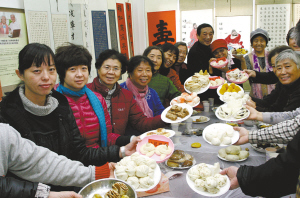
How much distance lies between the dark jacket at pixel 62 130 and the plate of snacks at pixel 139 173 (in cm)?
47

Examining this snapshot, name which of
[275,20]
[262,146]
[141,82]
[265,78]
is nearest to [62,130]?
[141,82]

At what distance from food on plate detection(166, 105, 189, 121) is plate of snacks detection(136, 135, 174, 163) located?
1.45 ft

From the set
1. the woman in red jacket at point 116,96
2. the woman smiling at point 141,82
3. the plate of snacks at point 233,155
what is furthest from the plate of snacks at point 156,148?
the woman smiling at point 141,82

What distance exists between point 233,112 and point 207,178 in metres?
1.01

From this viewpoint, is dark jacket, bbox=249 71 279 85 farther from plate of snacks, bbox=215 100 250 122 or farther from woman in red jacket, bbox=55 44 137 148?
woman in red jacket, bbox=55 44 137 148

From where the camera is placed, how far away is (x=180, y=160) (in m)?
1.82

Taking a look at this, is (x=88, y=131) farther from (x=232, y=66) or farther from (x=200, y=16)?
(x=200, y=16)

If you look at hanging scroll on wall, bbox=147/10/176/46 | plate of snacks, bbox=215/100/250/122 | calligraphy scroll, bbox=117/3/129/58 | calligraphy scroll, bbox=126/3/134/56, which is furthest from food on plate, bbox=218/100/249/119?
hanging scroll on wall, bbox=147/10/176/46

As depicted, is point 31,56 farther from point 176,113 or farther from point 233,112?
point 233,112

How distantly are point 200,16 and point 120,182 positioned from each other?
5.00 meters

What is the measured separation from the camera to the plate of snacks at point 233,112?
2154 millimetres

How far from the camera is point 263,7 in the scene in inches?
202

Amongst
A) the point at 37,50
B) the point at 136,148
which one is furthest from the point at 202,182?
the point at 37,50

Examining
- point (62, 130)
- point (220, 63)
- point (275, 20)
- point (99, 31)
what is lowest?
point (62, 130)
